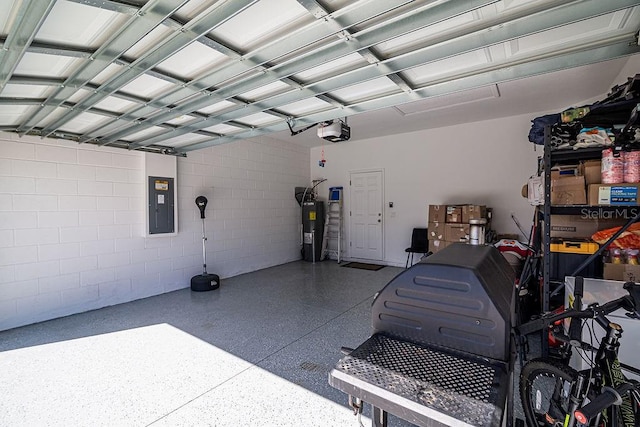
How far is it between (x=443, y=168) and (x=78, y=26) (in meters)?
5.56

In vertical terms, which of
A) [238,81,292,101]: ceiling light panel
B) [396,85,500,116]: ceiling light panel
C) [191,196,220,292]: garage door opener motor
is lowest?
[191,196,220,292]: garage door opener motor

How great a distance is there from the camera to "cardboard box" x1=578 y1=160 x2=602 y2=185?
223 centimetres

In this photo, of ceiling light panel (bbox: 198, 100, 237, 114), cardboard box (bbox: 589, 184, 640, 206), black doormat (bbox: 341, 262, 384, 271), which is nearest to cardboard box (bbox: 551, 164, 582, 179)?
cardboard box (bbox: 589, 184, 640, 206)

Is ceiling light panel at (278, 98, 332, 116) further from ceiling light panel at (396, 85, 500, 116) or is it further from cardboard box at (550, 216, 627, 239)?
cardboard box at (550, 216, 627, 239)

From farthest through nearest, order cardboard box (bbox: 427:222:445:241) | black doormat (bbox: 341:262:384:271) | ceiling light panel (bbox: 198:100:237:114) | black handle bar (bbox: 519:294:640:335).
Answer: black doormat (bbox: 341:262:384:271) → cardboard box (bbox: 427:222:445:241) → ceiling light panel (bbox: 198:100:237:114) → black handle bar (bbox: 519:294:640:335)

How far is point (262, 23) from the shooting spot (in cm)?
158

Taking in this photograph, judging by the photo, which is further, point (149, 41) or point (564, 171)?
point (564, 171)

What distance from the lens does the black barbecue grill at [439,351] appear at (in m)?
0.78

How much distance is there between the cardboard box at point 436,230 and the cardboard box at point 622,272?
2.93 metres

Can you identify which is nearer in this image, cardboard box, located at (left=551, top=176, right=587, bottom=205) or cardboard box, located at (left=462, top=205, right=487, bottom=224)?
cardboard box, located at (left=551, top=176, right=587, bottom=205)

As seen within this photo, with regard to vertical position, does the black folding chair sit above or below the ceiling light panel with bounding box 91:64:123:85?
below

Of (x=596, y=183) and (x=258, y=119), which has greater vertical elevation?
(x=258, y=119)

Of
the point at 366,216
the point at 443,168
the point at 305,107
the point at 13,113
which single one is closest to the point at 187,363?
the point at 305,107

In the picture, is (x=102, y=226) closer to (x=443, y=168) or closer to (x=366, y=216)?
(x=366, y=216)
